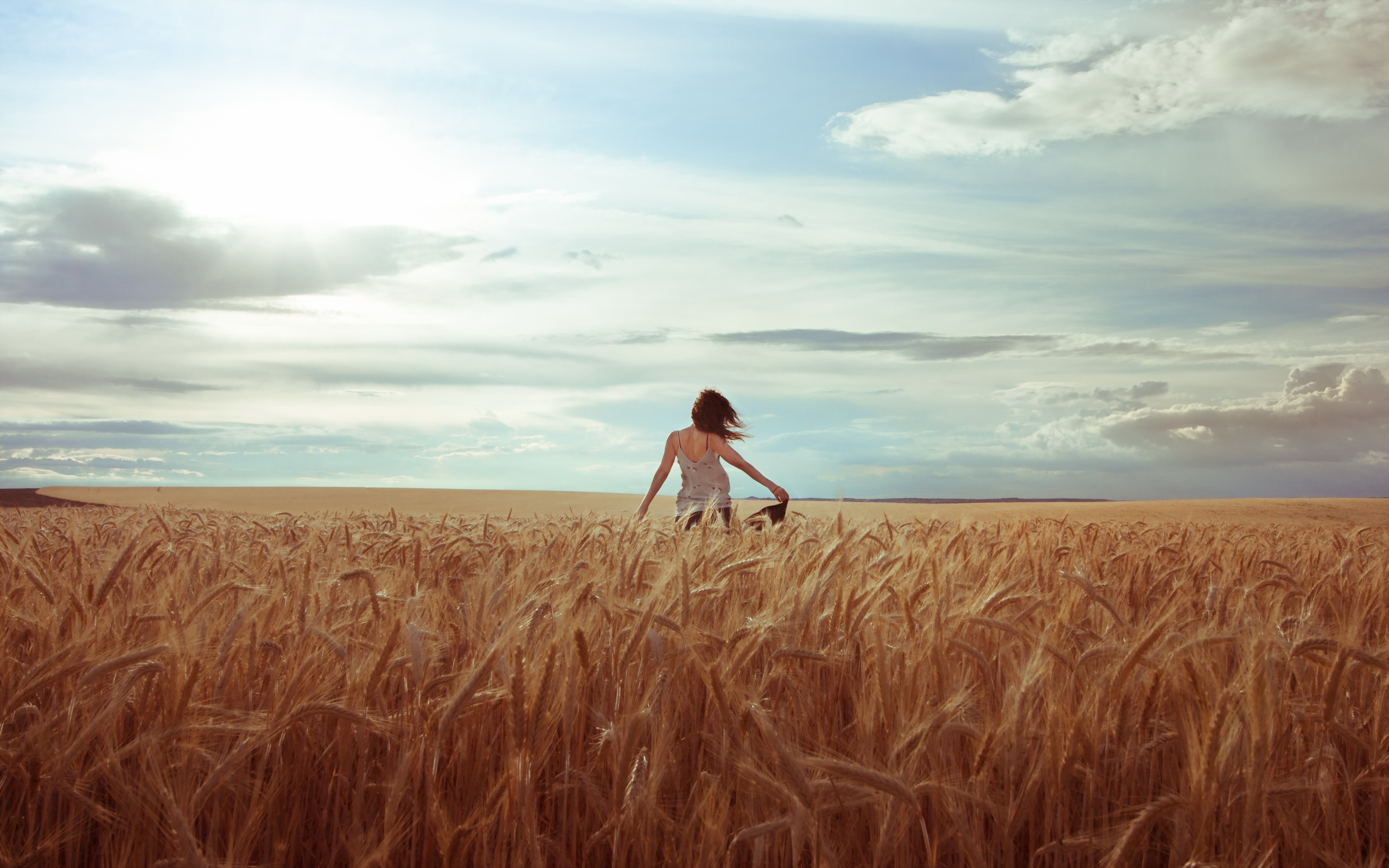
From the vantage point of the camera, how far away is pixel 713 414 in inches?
335

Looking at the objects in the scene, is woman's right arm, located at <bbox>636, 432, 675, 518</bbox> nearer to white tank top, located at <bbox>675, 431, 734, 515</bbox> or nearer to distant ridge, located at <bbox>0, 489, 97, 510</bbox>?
white tank top, located at <bbox>675, 431, 734, 515</bbox>

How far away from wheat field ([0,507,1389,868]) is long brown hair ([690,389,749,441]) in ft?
17.2

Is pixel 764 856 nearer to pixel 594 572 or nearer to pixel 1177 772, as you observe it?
pixel 1177 772

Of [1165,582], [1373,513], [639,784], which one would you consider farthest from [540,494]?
[639,784]

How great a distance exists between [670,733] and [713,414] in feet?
21.6

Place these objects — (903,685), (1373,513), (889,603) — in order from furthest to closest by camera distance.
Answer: (1373,513) < (889,603) < (903,685)

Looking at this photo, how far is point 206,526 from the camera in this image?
283 inches

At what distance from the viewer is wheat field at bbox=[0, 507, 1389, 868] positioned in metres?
1.77

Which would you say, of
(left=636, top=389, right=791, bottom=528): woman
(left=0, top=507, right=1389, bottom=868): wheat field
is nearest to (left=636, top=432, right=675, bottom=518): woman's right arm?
(left=636, top=389, right=791, bottom=528): woman

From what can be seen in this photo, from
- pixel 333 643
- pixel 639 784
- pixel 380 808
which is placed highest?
pixel 333 643

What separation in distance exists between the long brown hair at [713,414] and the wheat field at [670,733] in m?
5.24

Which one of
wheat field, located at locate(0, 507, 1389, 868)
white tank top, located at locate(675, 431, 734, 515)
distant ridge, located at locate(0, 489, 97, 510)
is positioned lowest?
distant ridge, located at locate(0, 489, 97, 510)

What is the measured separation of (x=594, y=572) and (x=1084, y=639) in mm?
1881

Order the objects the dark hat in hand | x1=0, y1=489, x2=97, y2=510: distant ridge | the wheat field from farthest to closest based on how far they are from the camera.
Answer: x1=0, y1=489, x2=97, y2=510: distant ridge
the dark hat in hand
the wheat field
